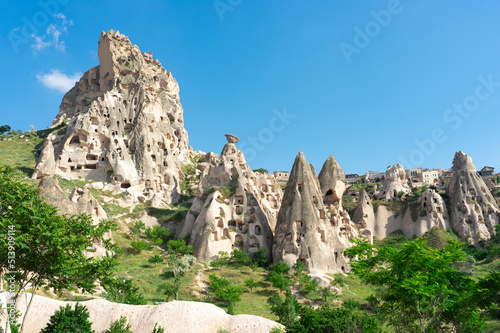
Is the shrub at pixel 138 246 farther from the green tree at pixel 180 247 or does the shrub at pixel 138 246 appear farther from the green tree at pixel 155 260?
the green tree at pixel 155 260

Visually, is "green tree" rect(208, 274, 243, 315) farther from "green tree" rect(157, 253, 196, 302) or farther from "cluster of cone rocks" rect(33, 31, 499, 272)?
"cluster of cone rocks" rect(33, 31, 499, 272)

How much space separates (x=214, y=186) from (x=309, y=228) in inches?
738

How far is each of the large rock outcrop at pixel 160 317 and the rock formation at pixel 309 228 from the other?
96.4 feet

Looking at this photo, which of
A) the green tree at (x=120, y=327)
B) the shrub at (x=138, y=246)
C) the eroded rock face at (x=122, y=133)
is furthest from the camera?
the eroded rock face at (x=122, y=133)

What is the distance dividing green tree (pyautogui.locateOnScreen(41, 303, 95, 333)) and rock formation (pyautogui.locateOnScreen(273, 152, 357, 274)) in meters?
35.0

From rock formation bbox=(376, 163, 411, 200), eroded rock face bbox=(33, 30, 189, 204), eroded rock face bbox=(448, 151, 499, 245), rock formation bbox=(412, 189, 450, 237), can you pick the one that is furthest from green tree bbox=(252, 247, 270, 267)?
eroded rock face bbox=(448, 151, 499, 245)

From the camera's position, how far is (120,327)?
69.4 feet

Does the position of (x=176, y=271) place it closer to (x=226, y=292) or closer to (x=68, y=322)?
(x=226, y=292)

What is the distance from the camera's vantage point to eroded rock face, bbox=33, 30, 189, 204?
75.7m

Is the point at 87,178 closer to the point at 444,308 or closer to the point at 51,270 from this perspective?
the point at 51,270

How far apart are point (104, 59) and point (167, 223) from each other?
59.2m

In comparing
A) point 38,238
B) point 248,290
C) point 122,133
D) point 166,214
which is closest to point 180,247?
point 248,290

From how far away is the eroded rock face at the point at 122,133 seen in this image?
75.7m

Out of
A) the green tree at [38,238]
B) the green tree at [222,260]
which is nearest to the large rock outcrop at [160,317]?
the green tree at [38,238]
